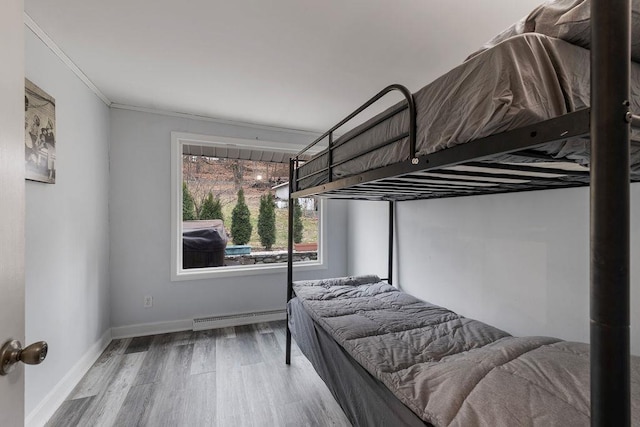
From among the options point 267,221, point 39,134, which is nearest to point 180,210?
point 267,221

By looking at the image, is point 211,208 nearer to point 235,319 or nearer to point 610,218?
point 235,319

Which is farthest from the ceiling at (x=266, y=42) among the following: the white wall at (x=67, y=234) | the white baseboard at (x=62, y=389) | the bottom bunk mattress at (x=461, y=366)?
the white baseboard at (x=62, y=389)

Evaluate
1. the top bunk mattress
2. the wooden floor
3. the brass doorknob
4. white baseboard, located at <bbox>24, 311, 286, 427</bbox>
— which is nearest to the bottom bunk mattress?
the wooden floor

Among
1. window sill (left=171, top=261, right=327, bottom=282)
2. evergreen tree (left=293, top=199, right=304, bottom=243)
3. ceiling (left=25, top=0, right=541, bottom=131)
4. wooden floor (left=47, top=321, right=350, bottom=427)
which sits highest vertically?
ceiling (left=25, top=0, right=541, bottom=131)

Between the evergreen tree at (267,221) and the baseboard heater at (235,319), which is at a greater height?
the evergreen tree at (267,221)

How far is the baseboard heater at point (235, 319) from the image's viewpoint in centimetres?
295

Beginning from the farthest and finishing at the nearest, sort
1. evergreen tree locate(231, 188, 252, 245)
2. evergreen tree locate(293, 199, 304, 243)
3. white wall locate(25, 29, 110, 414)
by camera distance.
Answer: evergreen tree locate(293, 199, 304, 243), evergreen tree locate(231, 188, 252, 245), white wall locate(25, 29, 110, 414)

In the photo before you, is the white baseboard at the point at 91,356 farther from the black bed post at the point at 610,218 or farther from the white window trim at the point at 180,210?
the black bed post at the point at 610,218

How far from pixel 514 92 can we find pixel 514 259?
1.46 meters

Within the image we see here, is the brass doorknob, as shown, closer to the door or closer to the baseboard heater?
the door

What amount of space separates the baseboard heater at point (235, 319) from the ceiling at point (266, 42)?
221 cm

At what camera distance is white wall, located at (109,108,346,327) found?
107 inches

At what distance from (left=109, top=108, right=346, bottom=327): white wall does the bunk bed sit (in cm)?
199

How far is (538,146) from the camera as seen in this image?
0.63 metres
